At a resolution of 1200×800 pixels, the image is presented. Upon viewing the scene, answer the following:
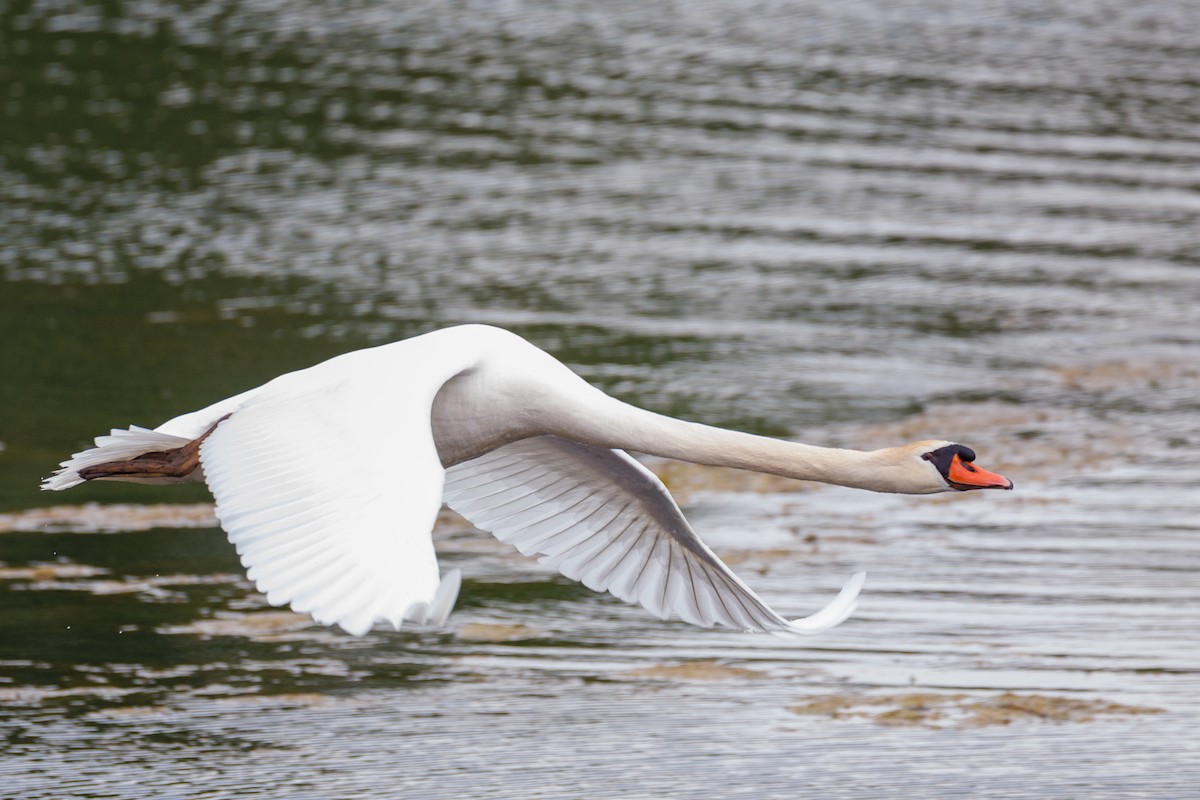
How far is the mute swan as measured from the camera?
5.20m

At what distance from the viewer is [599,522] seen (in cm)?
748

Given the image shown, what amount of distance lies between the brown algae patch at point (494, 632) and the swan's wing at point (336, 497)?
7.88 ft

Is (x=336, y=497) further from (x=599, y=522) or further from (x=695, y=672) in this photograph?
(x=695, y=672)

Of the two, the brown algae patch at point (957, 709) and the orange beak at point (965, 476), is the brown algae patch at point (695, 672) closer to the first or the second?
the brown algae patch at point (957, 709)

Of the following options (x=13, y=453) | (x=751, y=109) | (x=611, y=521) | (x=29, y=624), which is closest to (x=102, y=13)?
(x=751, y=109)

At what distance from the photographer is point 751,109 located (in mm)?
19266

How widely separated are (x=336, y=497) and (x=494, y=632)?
3374mm

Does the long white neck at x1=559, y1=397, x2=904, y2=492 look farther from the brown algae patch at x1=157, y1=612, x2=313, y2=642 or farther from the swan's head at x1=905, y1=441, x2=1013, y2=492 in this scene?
the brown algae patch at x1=157, y1=612, x2=313, y2=642

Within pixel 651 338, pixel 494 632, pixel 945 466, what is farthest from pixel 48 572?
pixel 651 338

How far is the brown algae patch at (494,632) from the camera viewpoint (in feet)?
28.8

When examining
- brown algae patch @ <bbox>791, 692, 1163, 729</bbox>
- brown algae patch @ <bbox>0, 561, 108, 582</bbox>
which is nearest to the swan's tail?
brown algae patch @ <bbox>0, 561, 108, 582</bbox>

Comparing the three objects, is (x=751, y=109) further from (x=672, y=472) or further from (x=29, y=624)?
(x=29, y=624)

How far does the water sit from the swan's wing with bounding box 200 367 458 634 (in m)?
1.62

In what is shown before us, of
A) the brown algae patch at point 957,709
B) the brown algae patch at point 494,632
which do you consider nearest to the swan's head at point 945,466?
the brown algae patch at point 957,709
